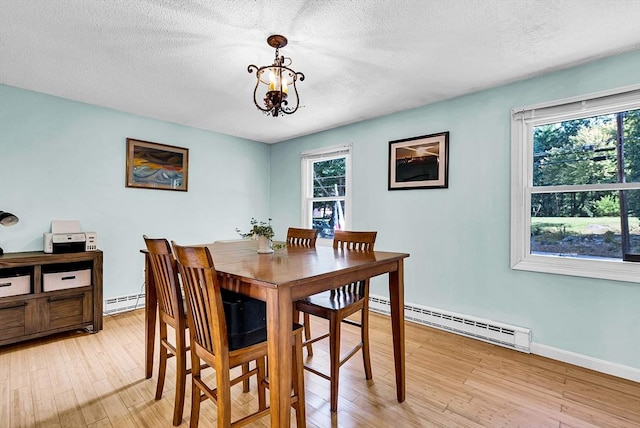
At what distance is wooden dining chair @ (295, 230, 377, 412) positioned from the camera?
1813 millimetres

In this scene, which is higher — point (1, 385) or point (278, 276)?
point (278, 276)

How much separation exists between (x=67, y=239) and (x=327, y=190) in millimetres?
2963

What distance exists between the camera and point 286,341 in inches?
48.1

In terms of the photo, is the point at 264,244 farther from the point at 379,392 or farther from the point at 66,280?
the point at 66,280

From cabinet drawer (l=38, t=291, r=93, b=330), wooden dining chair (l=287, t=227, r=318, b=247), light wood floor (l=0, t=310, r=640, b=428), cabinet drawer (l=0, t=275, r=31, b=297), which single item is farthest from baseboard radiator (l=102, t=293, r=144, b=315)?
wooden dining chair (l=287, t=227, r=318, b=247)

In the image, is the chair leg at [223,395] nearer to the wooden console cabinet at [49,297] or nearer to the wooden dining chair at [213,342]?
the wooden dining chair at [213,342]

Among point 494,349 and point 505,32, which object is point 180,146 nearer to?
point 505,32

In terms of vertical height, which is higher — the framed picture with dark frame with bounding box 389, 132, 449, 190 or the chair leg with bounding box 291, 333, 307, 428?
the framed picture with dark frame with bounding box 389, 132, 449, 190

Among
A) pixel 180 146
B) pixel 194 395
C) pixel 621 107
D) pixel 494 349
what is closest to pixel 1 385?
pixel 194 395

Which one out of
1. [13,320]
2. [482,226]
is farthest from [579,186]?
[13,320]

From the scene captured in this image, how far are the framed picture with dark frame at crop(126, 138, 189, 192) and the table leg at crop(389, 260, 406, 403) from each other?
3164 mm

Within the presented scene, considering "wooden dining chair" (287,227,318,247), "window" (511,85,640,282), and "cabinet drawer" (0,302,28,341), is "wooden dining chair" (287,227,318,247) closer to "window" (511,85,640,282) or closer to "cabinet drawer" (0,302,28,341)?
"window" (511,85,640,282)

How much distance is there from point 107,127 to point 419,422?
13.1ft

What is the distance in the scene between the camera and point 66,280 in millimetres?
2811
